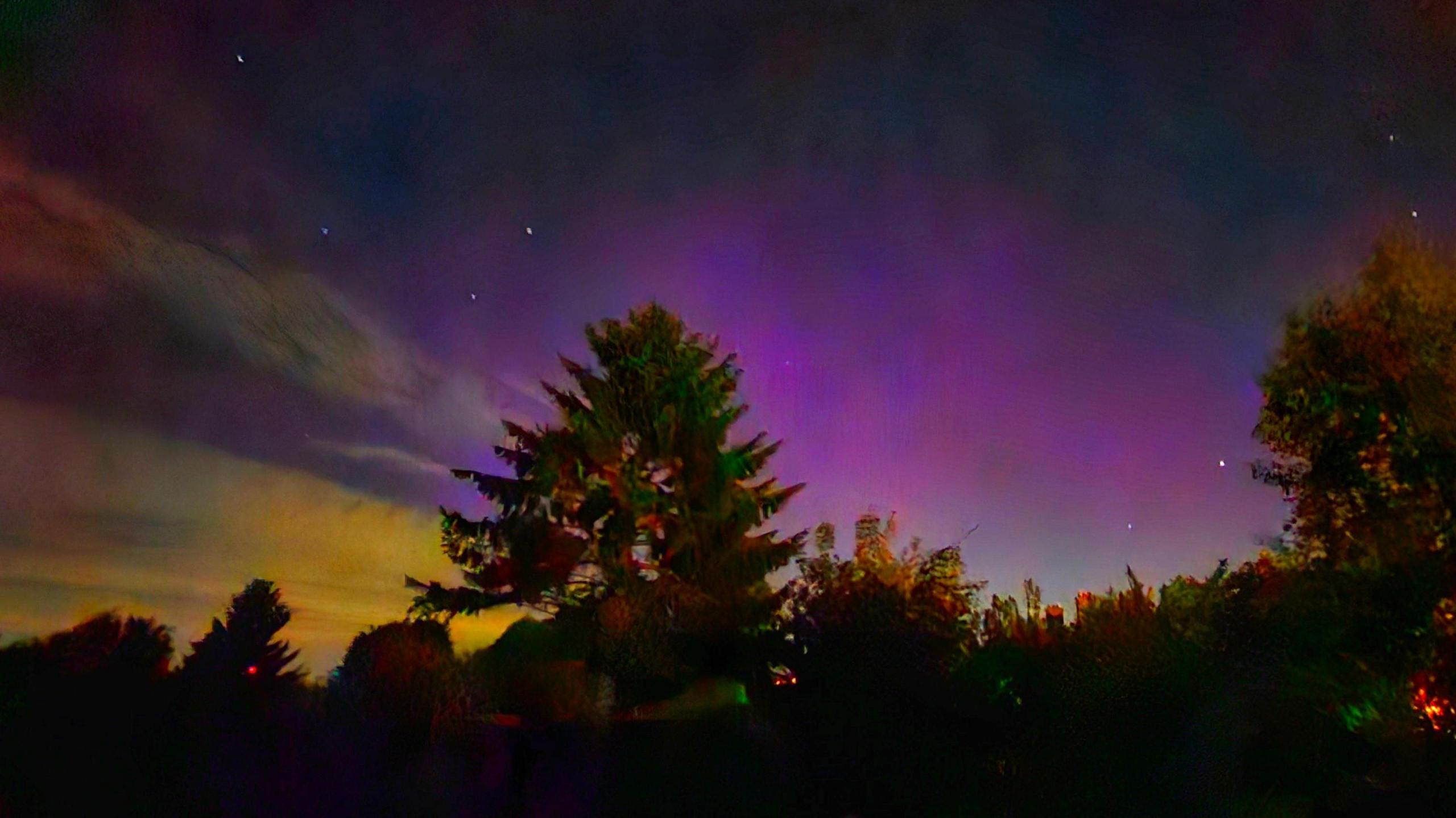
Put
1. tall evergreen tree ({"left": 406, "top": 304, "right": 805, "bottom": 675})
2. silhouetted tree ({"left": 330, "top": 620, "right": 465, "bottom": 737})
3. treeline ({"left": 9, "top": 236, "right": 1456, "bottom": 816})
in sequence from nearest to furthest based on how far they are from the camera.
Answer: treeline ({"left": 9, "top": 236, "right": 1456, "bottom": 816}), silhouetted tree ({"left": 330, "top": 620, "right": 465, "bottom": 737}), tall evergreen tree ({"left": 406, "top": 304, "right": 805, "bottom": 675})

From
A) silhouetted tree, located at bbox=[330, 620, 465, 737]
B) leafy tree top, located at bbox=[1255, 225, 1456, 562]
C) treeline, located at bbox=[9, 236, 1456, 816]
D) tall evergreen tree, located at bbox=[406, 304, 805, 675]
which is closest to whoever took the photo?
treeline, located at bbox=[9, 236, 1456, 816]

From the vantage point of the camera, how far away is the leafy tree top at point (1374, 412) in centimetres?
1470

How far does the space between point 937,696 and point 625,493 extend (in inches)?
604

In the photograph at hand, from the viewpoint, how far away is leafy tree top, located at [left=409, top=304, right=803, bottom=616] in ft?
90.8

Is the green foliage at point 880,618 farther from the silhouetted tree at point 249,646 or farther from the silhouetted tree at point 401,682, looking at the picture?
the silhouetted tree at point 249,646

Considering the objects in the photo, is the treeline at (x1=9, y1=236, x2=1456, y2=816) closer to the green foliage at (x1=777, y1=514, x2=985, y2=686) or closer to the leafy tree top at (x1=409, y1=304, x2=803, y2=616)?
the green foliage at (x1=777, y1=514, x2=985, y2=686)

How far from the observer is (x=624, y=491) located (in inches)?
1093

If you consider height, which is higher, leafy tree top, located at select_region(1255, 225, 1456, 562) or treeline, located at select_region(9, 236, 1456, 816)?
leafy tree top, located at select_region(1255, 225, 1456, 562)

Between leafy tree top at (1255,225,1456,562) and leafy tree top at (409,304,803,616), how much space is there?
41.3 ft

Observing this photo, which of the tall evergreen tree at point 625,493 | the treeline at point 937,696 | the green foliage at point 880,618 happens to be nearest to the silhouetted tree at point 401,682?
the treeline at point 937,696

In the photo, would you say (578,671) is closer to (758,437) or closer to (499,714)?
(499,714)

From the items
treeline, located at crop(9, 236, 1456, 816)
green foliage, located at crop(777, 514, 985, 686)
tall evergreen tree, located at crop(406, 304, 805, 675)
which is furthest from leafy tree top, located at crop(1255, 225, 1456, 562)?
tall evergreen tree, located at crop(406, 304, 805, 675)

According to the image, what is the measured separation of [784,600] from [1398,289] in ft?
34.0

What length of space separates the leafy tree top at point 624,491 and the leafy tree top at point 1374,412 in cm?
1259
